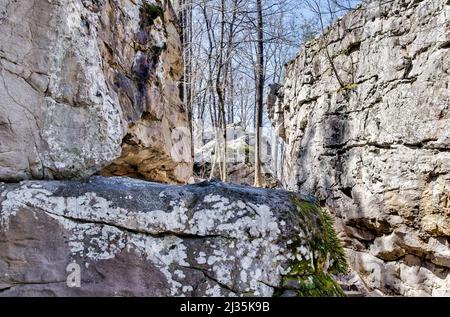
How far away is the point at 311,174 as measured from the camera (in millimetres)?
8344

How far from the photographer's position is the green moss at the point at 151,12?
523 cm

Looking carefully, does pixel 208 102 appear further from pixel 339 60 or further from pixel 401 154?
pixel 401 154

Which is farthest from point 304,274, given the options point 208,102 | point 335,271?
point 208,102

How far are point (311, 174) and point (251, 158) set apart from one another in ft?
27.7

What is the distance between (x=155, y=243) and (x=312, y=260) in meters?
0.80

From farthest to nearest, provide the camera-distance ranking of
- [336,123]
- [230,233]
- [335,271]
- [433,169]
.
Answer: [336,123] < [433,169] < [335,271] < [230,233]

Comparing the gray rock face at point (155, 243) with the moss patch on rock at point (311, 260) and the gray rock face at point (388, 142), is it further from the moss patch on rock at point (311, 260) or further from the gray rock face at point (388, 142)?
the gray rock face at point (388, 142)

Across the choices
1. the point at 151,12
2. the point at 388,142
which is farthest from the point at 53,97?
the point at 388,142

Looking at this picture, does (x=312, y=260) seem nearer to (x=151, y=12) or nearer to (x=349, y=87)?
(x=151, y=12)

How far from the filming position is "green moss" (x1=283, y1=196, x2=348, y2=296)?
6.01 feet

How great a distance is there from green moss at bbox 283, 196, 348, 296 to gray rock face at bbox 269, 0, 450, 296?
417cm

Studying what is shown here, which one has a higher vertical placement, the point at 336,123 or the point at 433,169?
the point at 336,123

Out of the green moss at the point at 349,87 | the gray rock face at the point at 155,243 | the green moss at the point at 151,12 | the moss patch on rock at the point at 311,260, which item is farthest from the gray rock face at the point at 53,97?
the green moss at the point at 349,87
